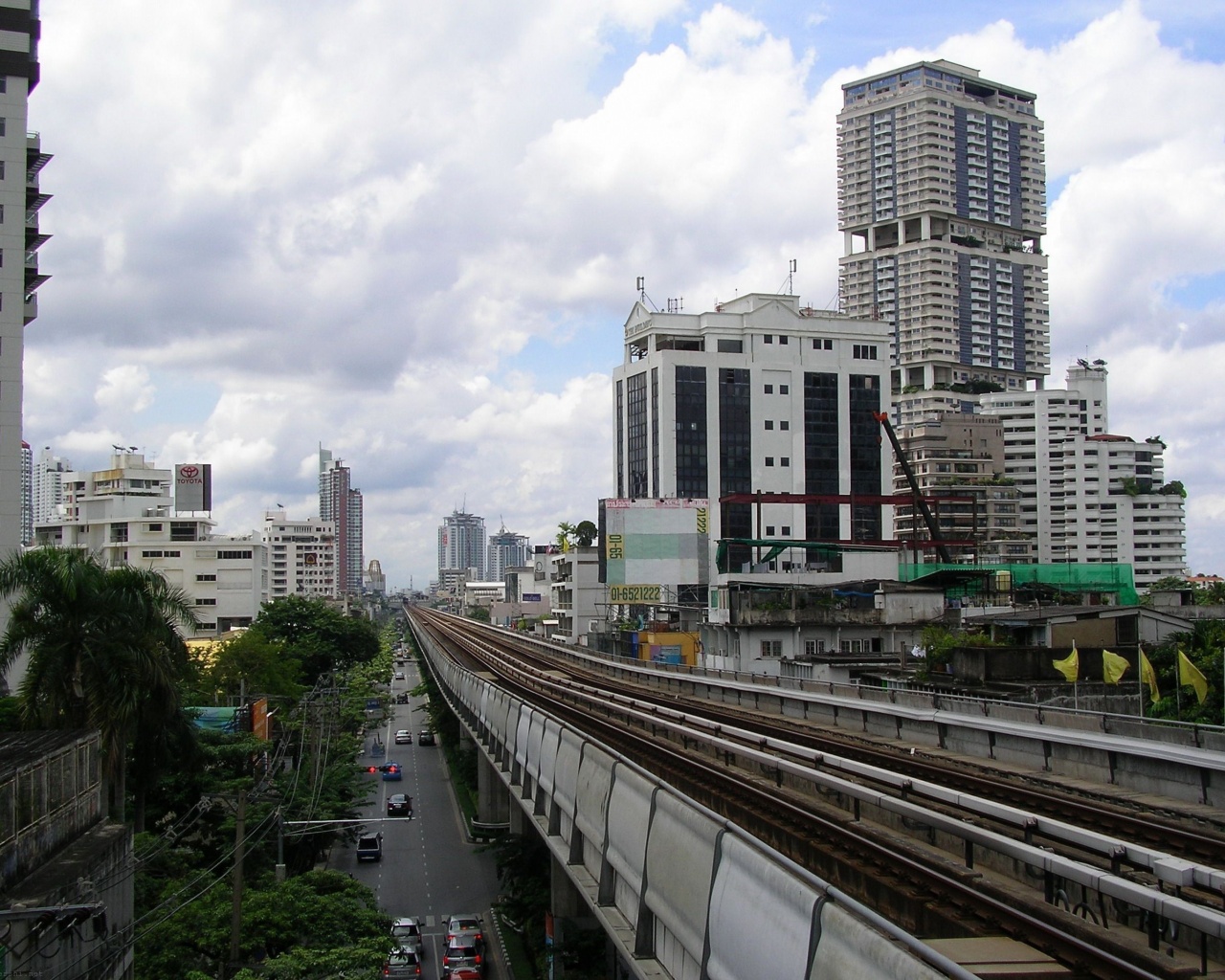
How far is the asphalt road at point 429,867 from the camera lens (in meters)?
32.2

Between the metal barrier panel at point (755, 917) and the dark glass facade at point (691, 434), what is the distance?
10200cm

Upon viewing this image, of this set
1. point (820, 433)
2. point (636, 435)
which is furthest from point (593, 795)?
point (820, 433)

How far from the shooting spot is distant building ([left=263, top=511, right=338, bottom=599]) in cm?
16962

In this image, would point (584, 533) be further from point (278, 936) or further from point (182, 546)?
point (278, 936)

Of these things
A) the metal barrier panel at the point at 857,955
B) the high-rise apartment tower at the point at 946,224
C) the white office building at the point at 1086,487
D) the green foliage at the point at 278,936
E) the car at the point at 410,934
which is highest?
the high-rise apartment tower at the point at 946,224

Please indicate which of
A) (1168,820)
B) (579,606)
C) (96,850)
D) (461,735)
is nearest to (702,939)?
(1168,820)

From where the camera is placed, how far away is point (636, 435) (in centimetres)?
11769

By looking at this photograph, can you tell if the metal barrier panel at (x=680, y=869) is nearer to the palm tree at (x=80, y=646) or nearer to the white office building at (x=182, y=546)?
the palm tree at (x=80, y=646)

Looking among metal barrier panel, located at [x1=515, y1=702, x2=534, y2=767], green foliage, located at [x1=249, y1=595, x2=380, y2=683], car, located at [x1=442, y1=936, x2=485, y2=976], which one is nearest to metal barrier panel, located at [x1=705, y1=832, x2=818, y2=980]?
metal barrier panel, located at [x1=515, y1=702, x2=534, y2=767]

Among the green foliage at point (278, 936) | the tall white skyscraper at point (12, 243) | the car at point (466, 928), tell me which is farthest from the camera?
the tall white skyscraper at point (12, 243)

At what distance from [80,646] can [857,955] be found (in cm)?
1891

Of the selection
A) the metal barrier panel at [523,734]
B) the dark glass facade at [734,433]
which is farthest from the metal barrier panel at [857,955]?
the dark glass facade at [734,433]

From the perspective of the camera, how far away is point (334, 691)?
163ft

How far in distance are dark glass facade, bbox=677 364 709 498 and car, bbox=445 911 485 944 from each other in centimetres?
8159
